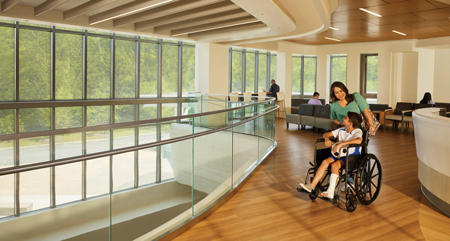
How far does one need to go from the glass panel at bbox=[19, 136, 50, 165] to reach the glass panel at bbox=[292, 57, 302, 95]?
17.3 m

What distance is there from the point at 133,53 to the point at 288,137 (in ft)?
21.4

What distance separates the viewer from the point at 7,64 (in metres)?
10.1

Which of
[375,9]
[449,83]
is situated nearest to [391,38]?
[449,83]

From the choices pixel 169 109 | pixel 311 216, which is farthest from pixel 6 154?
pixel 169 109

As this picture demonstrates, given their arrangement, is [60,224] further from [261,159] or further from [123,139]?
[261,159]

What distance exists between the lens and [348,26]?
11.2m

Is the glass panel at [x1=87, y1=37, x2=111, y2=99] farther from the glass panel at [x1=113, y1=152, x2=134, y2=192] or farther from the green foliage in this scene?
the green foliage

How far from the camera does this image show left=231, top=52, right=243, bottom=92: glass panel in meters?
17.1

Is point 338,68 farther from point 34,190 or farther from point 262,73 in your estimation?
point 34,190

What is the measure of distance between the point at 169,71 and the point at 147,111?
72.4 inches

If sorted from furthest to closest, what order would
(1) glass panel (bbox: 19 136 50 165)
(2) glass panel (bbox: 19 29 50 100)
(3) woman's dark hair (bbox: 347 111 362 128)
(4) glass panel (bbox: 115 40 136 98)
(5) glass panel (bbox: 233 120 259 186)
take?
1. (4) glass panel (bbox: 115 40 136 98)
2. (2) glass panel (bbox: 19 29 50 100)
3. (5) glass panel (bbox: 233 120 259 186)
4. (3) woman's dark hair (bbox: 347 111 362 128)
5. (1) glass panel (bbox: 19 136 50 165)

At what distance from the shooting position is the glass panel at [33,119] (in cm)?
1039

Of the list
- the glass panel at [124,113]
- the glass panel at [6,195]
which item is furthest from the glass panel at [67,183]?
the glass panel at [124,113]

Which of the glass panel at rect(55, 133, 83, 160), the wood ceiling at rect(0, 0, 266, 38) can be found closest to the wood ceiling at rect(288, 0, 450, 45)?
the wood ceiling at rect(0, 0, 266, 38)
